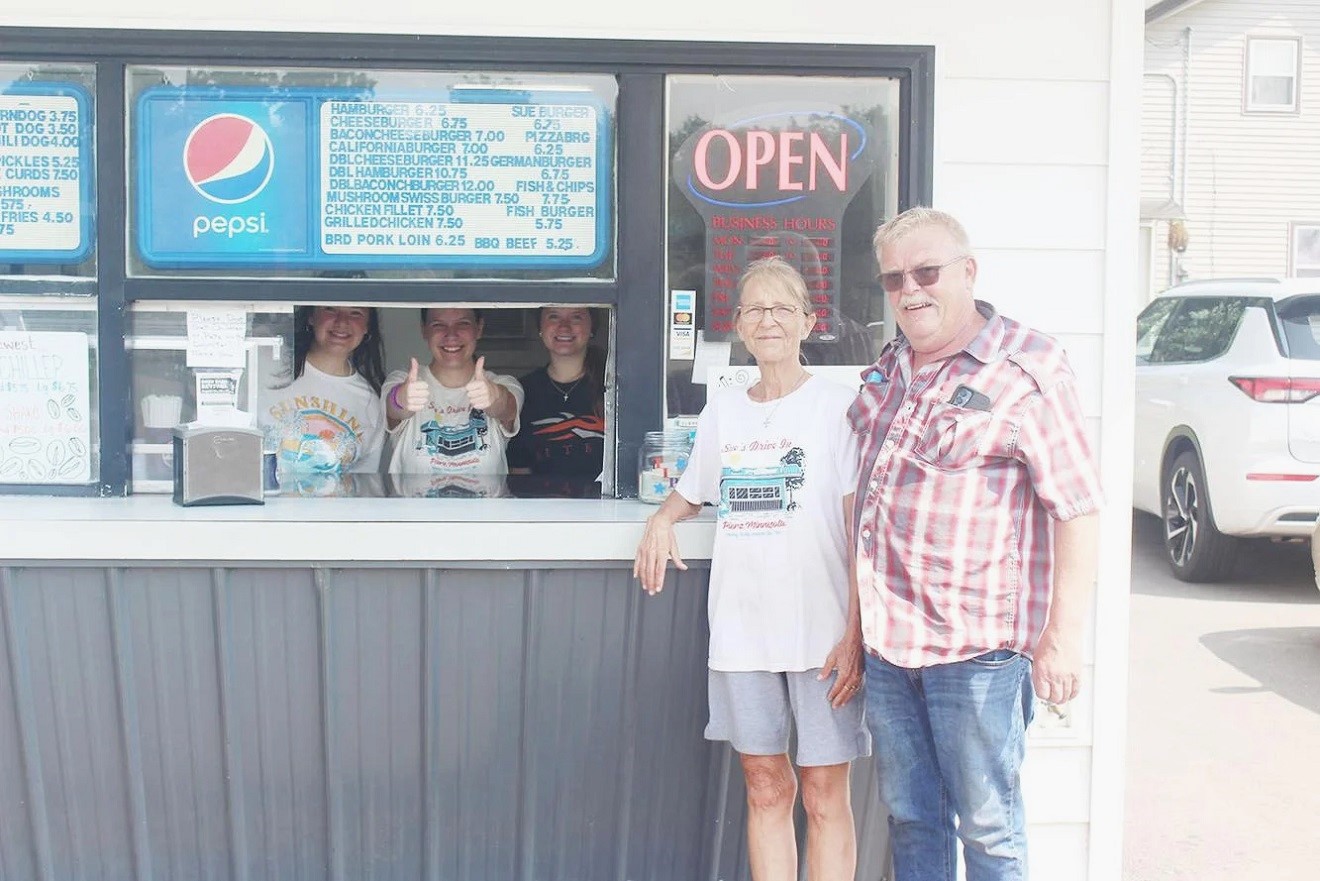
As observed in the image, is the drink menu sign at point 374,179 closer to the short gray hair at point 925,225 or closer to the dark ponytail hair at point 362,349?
the dark ponytail hair at point 362,349

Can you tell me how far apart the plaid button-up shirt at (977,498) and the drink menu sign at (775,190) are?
91 cm

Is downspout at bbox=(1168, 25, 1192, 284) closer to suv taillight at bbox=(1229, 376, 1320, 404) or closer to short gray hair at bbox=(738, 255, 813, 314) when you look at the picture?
suv taillight at bbox=(1229, 376, 1320, 404)

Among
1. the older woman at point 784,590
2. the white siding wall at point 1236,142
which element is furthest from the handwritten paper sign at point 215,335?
the white siding wall at point 1236,142

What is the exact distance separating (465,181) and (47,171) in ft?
3.44

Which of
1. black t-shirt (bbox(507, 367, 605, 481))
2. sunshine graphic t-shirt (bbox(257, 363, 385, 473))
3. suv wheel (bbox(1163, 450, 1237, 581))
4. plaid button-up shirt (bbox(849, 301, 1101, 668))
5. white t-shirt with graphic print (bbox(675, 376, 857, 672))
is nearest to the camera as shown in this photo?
plaid button-up shirt (bbox(849, 301, 1101, 668))

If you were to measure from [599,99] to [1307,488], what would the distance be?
5074 millimetres

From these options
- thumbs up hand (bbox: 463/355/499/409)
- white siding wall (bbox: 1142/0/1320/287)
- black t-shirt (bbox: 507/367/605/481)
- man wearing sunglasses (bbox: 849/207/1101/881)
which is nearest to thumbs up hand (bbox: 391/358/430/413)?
thumbs up hand (bbox: 463/355/499/409)

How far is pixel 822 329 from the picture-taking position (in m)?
3.47

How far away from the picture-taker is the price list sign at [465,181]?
11.2 feet

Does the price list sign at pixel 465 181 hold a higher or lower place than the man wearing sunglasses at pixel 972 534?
higher

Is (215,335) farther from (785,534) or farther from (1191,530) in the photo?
(1191,530)

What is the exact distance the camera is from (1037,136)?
335 cm

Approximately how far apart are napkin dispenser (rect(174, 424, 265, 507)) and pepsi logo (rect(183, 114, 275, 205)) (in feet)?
1.98

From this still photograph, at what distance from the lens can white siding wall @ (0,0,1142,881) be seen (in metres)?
3.32
